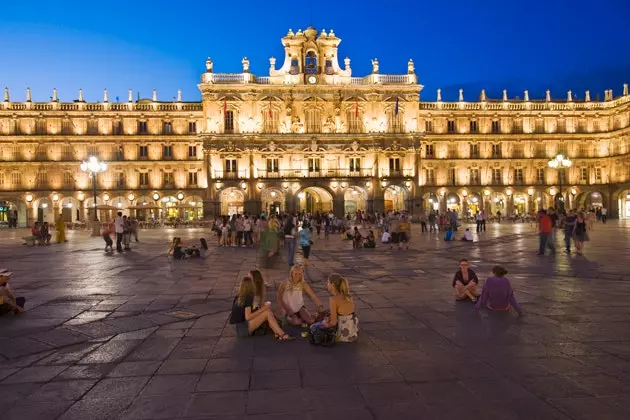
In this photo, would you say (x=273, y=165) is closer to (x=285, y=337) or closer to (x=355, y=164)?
(x=355, y=164)

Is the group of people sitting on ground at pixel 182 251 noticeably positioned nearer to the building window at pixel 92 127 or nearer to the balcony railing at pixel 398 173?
the balcony railing at pixel 398 173

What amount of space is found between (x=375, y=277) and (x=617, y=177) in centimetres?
5765

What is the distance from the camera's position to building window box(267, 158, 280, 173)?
55.5 metres

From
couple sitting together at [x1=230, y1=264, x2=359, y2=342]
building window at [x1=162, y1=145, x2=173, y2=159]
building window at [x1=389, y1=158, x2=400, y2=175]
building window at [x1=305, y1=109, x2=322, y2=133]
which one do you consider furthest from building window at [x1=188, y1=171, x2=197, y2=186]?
couple sitting together at [x1=230, y1=264, x2=359, y2=342]

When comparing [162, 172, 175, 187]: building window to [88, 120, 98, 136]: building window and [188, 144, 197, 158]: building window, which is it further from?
[88, 120, 98, 136]: building window

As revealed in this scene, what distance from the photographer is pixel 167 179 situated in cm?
5934

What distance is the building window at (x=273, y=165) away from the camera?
55500 millimetres

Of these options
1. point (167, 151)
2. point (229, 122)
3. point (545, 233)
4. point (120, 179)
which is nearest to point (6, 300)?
point (545, 233)

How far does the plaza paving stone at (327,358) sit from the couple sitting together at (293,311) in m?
0.24

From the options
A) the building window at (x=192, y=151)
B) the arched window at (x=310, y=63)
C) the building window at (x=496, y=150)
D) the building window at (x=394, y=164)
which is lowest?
the building window at (x=394, y=164)

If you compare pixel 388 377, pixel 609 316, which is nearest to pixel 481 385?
pixel 388 377

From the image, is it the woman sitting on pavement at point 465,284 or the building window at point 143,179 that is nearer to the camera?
the woman sitting on pavement at point 465,284

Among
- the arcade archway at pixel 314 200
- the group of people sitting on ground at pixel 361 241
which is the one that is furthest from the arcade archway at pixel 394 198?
the group of people sitting on ground at pixel 361 241

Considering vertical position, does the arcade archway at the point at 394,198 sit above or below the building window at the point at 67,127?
below
